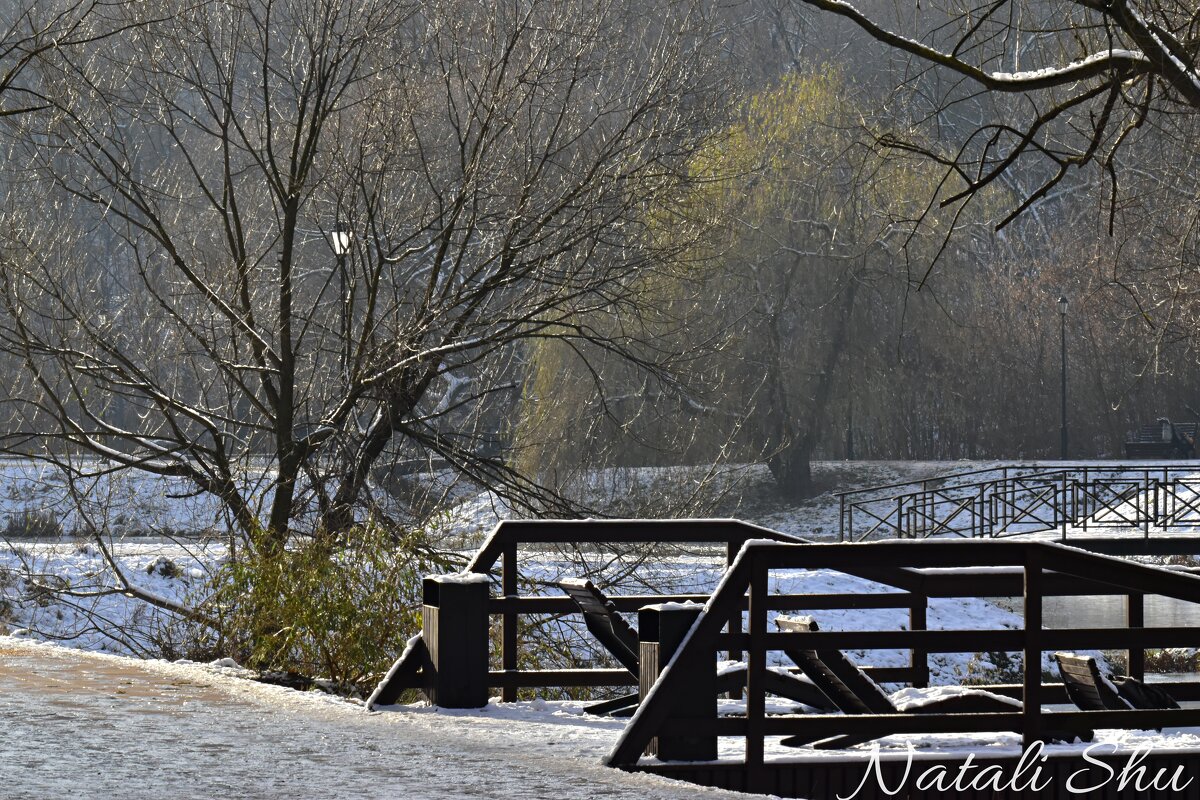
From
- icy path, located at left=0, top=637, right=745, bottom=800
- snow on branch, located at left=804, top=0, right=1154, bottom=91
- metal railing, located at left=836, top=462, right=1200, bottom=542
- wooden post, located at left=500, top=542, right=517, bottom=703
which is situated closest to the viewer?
icy path, located at left=0, top=637, right=745, bottom=800

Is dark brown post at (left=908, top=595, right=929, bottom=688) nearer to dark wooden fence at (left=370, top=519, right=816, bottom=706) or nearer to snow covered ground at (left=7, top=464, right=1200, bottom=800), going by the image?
snow covered ground at (left=7, top=464, right=1200, bottom=800)

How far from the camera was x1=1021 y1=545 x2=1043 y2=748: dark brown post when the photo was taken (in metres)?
6.82

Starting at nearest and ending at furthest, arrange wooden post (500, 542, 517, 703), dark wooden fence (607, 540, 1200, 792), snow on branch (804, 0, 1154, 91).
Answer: dark wooden fence (607, 540, 1200, 792)
wooden post (500, 542, 517, 703)
snow on branch (804, 0, 1154, 91)

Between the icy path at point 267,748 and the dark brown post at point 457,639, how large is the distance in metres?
0.23

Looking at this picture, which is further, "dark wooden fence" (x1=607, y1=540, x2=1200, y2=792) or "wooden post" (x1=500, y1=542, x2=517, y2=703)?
"wooden post" (x1=500, y1=542, x2=517, y2=703)

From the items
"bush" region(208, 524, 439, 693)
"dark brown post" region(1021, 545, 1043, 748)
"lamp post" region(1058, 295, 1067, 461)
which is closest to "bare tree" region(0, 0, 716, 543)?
"bush" region(208, 524, 439, 693)

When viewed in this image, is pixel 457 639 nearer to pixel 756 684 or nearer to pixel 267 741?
pixel 267 741

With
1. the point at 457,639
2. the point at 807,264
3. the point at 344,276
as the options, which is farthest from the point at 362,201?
the point at 807,264

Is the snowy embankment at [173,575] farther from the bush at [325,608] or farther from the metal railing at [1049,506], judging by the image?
the metal railing at [1049,506]

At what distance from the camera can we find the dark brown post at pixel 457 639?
791cm

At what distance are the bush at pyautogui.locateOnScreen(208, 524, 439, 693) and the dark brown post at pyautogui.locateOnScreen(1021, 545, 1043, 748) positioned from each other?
511cm

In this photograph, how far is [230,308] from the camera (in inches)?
575
